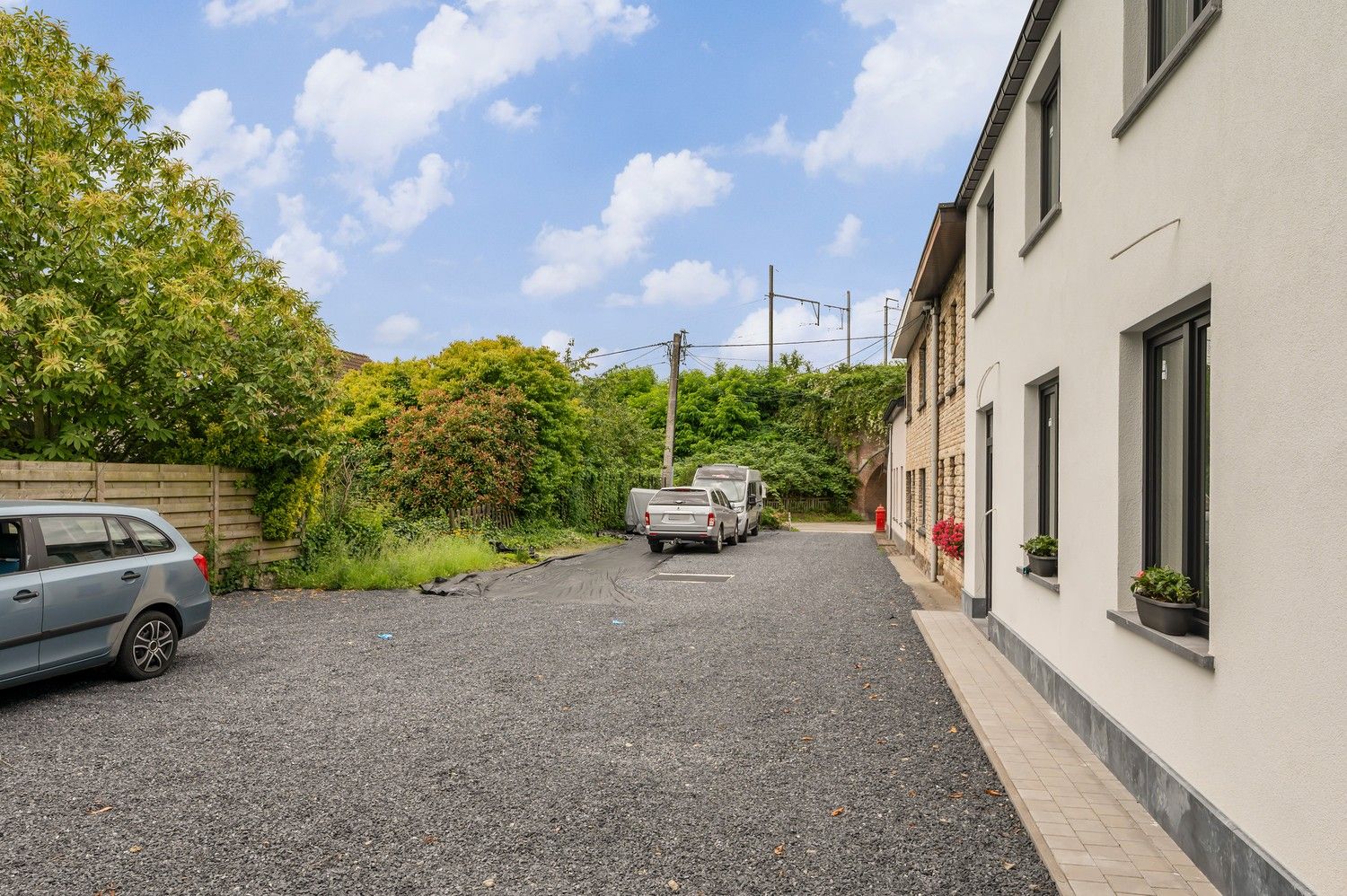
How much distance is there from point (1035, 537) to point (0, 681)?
778cm

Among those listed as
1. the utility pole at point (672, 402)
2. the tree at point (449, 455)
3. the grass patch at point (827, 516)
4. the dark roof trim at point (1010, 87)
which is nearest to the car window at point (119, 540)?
the dark roof trim at point (1010, 87)

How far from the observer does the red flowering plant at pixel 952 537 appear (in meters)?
11.8

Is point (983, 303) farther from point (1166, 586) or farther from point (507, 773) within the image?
point (507, 773)

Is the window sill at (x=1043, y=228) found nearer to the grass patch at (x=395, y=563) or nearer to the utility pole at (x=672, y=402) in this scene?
the grass patch at (x=395, y=563)

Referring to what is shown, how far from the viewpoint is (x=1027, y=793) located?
438 cm

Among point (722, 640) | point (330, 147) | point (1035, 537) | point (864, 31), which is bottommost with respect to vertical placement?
point (722, 640)

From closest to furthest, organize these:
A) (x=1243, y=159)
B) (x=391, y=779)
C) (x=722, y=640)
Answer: (x=1243, y=159), (x=391, y=779), (x=722, y=640)

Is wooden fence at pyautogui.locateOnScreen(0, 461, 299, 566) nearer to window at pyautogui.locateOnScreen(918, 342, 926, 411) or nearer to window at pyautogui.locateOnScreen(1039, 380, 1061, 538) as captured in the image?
window at pyautogui.locateOnScreen(1039, 380, 1061, 538)

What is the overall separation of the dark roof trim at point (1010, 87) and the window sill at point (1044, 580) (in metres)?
4.41

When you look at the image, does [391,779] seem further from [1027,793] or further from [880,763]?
[1027,793]

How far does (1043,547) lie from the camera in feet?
21.9

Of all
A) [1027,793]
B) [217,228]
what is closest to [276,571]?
[217,228]

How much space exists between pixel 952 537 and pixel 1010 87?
626 centimetres

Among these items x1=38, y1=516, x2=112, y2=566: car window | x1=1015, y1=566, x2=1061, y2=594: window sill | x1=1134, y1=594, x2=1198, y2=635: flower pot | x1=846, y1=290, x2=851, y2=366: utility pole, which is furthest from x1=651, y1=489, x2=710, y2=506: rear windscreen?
x1=846, y1=290, x2=851, y2=366: utility pole
